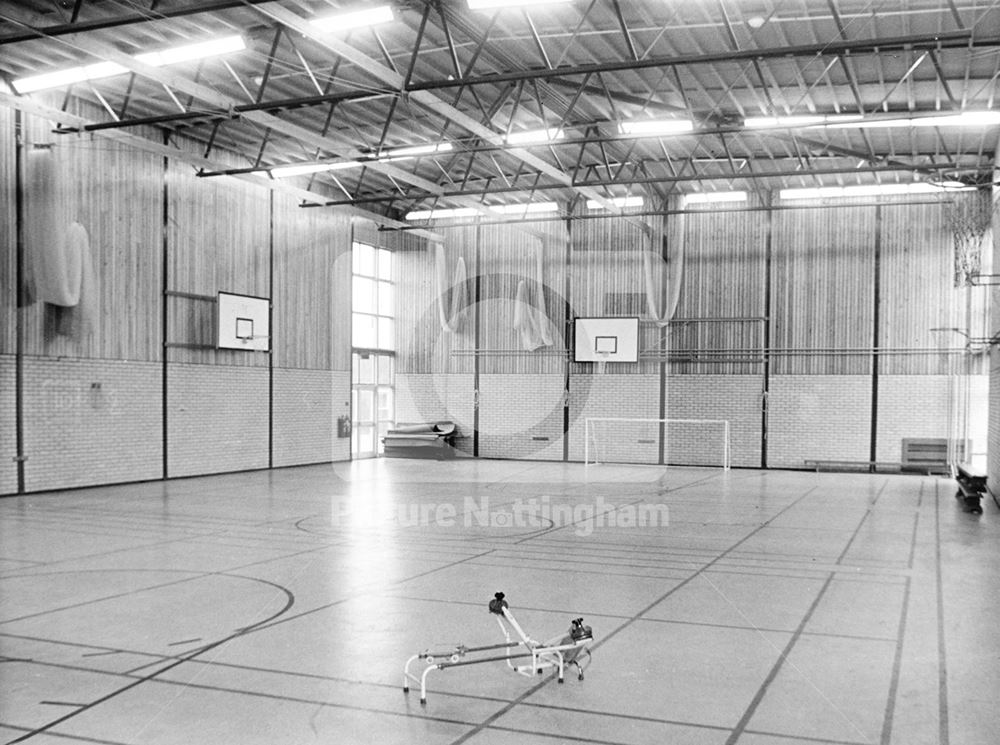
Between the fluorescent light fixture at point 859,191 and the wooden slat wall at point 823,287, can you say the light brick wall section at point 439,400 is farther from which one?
the fluorescent light fixture at point 859,191

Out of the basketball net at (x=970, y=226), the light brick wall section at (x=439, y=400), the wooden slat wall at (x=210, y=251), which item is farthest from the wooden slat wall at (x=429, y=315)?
the basketball net at (x=970, y=226)

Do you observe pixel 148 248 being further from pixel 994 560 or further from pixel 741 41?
pixel 994 560

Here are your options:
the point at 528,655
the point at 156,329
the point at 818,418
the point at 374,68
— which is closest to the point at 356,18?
the point at 374,68

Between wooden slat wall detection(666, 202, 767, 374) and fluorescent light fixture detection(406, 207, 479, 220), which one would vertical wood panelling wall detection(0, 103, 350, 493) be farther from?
wooden slat wall detection(666, 202, 767, 374)

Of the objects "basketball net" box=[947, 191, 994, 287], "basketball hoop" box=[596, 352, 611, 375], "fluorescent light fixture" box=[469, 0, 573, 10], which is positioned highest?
"fluorescent light fixture" box=[469, 0, 573, 10]

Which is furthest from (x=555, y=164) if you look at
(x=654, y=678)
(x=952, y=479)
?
(x=654, y=678)

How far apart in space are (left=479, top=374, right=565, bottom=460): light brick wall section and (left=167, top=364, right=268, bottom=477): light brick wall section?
9.35 metres

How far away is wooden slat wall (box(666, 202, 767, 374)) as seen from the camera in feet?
98.9

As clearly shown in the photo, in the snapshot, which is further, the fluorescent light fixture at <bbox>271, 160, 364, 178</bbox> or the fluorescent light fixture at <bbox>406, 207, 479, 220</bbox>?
the fluorescent light fixture at <bbox>406, 207, 479, 220</bbox>

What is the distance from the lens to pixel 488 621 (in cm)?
909

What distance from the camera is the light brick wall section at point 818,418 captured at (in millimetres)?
28891

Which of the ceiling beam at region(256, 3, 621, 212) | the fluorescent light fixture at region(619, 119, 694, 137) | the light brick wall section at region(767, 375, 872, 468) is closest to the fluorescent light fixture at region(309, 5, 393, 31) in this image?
the ceiling beam at region(256, 3, 621, 212)

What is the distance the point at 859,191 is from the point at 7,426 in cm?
2555

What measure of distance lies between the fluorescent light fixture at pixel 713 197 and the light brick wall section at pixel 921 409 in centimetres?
766
